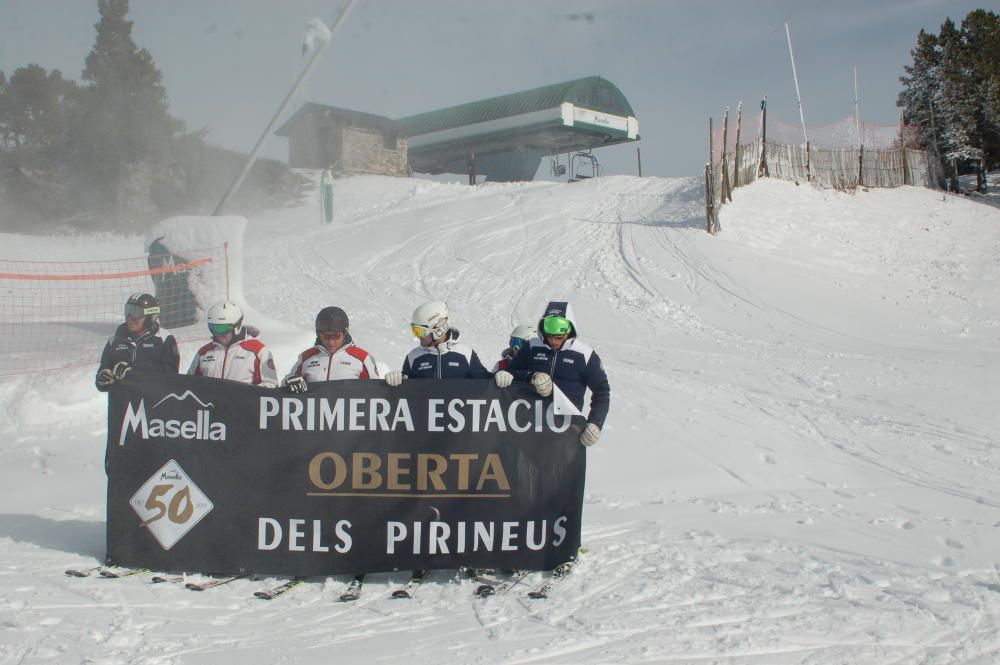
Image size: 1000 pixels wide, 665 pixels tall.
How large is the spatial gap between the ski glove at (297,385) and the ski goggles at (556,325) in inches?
61.8

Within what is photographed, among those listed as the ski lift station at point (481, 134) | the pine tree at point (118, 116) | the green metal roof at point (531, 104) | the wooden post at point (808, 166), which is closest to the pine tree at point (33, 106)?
the pine tree at point (118, 116)

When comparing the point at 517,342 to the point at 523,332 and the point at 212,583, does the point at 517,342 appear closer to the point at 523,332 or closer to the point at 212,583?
the point at 523,332

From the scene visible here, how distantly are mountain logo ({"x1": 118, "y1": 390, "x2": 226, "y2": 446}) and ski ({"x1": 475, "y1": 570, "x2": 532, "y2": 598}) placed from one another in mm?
1815

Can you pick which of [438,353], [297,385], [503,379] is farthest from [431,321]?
[297,385]

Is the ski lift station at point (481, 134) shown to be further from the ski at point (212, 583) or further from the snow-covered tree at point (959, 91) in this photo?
the ski at point (212, 583)

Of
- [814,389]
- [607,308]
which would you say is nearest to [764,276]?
[607,308]

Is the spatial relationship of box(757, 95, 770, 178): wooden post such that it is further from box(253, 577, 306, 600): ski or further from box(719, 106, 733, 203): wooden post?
box(253, 577, 306, 600): ski

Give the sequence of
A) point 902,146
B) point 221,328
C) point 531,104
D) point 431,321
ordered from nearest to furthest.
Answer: point 431,321, point 221,328, point 902,146, point 531,104

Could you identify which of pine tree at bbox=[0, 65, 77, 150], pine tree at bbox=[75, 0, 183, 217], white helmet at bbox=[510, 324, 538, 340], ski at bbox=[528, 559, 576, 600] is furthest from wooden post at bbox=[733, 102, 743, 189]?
pine tree at bbox=[0, 65, 77, 150]

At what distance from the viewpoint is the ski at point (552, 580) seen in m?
4.64

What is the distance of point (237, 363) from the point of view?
573 centimetres

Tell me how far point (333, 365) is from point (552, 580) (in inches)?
78.5

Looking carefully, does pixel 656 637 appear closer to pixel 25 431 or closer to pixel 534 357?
pixel 534 357

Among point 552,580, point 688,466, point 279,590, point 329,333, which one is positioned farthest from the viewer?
point 688,466
